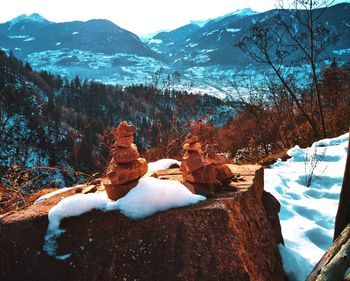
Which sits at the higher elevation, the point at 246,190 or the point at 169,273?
the point at 246,190

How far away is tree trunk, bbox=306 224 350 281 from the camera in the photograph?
1.89 metres

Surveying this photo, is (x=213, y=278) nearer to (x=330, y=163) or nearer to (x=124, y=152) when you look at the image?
(x=124, y=152)

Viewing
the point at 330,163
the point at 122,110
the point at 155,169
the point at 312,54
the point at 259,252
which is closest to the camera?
the point at 259,252

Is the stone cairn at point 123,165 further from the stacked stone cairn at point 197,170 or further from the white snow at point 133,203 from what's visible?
the stacked stone cairn at point 197,170

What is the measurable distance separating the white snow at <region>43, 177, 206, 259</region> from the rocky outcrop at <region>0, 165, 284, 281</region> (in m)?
0.04

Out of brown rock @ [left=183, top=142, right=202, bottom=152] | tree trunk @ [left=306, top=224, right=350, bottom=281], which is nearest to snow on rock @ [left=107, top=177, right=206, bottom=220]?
brown rock @ [left=183, top=142, right=202, bottom=152]

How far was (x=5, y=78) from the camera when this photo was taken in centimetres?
9431

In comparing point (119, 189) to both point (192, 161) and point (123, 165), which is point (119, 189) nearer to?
point (123, 165)

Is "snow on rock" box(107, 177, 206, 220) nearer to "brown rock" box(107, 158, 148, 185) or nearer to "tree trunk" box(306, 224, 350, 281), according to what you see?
"brown rock" box(107, 158, 148, 185)

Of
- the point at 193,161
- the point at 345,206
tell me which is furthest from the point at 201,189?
the point at 345,206

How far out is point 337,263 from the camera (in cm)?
190

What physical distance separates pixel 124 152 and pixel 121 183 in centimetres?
22

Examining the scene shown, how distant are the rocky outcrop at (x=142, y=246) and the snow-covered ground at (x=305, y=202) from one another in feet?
2.16

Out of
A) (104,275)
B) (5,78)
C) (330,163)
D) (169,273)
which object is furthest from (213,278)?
(5,78)
